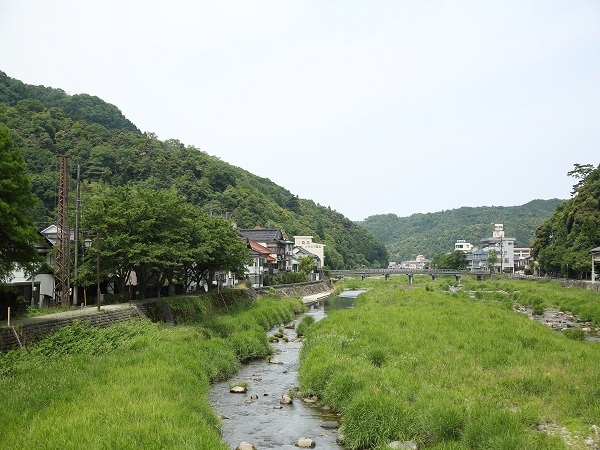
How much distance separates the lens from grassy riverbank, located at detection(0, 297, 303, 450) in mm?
10805

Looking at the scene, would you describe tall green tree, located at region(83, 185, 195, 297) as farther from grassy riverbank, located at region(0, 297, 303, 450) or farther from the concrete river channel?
the concrete river channel

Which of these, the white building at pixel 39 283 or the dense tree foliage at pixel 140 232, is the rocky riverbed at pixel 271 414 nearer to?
the dense tree foliage at pixel 140 232

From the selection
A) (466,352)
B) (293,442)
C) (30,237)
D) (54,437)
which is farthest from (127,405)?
(466,352)

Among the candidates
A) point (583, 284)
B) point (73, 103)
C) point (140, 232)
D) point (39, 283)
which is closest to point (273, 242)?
point (583, 284)

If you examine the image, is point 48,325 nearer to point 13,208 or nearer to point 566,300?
point 13,208

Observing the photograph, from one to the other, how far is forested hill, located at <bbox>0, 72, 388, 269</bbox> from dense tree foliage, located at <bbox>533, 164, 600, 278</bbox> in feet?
160

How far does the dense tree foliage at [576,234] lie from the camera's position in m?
66.5

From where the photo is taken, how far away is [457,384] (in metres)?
15.6

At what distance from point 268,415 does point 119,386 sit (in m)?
4.66

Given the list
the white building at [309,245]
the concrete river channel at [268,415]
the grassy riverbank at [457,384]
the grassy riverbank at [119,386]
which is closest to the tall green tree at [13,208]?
the grassy riverbank at [119,386]

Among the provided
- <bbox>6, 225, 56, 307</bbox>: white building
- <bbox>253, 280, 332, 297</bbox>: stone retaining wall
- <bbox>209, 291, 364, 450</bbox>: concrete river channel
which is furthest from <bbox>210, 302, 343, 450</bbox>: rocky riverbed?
<bbox>253, 280, 332, 297</bbox>: stone retaining wall

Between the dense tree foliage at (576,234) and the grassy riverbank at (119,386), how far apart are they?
5609cm

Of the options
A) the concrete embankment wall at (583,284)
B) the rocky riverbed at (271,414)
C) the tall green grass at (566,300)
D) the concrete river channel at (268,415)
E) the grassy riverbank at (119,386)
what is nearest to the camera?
the grassy riverbank at (119,386)

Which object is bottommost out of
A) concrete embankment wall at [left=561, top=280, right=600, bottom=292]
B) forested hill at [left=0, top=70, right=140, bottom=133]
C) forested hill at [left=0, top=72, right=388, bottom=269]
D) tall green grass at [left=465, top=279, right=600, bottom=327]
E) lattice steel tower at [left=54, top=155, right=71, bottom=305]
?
tall green grass at [left=465, top=279, right=600, bottom=327]
